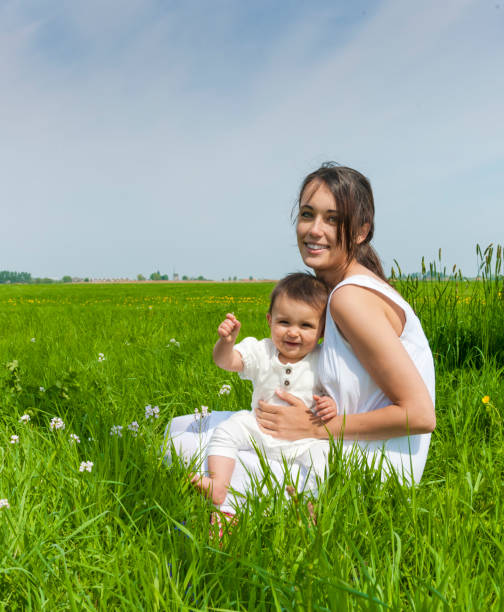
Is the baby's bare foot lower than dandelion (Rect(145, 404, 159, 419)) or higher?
lower

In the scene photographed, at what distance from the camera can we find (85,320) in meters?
8.90

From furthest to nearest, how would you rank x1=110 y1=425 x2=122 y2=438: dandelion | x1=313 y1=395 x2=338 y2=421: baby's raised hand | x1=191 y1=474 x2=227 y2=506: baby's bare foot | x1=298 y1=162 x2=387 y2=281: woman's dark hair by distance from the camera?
x1=110 y1=425 x2=122 y2=438: dandelion → x1=298 y1=162 x2=387 y2=281: woman's dark hair → x1=313 y1=395 x2=338 y2=421: baby's raised hand → x1=191 y1=474 x2=227 y2=506: baby's bare foot

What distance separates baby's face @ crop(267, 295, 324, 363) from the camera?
2525 mm

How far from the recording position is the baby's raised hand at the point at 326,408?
2.35m

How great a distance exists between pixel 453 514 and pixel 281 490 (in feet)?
2.45

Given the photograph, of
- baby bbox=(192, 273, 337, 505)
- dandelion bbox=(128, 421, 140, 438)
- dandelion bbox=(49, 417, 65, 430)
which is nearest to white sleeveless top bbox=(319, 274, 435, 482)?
baby bbox=(192, 273, 337, 505)

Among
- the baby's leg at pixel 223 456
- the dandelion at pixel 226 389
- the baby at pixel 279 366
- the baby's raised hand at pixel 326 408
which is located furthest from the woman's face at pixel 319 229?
the dandelion at pixel 226 389

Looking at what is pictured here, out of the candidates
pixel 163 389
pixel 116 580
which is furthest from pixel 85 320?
pixel 116 580

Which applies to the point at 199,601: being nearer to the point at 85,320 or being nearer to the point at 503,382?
the point at 503,382

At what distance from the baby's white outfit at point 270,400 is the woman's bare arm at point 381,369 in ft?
0.57

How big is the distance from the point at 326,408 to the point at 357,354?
336 millimetres

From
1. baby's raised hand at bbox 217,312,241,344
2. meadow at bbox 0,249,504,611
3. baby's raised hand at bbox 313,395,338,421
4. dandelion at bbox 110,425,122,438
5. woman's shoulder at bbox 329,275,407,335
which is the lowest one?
meadow at bbox 0,249,504,611

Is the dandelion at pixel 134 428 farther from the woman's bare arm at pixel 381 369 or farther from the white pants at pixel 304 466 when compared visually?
the woman's bare arm at pixel 381 369

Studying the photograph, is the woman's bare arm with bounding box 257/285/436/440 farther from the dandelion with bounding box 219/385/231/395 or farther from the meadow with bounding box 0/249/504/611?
the dandelion with bounding box 219/385/231/395
